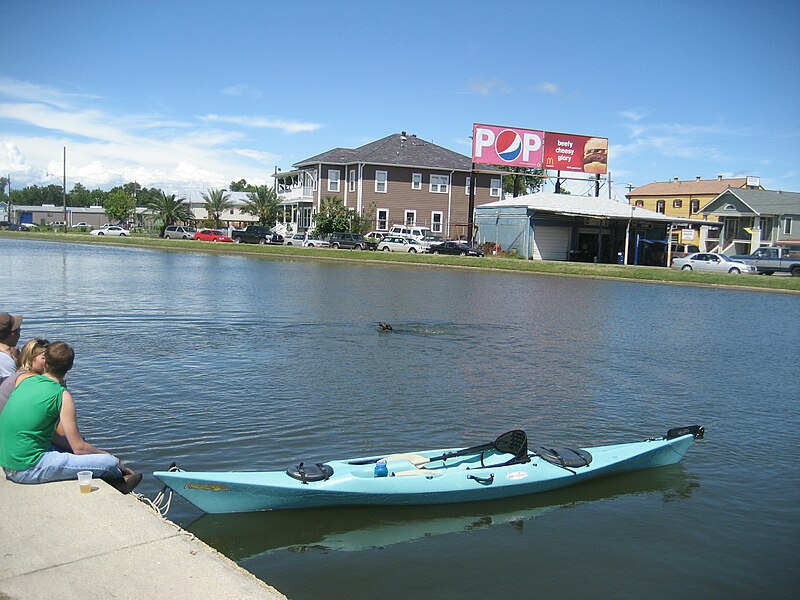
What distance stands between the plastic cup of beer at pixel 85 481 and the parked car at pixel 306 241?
2051 inches

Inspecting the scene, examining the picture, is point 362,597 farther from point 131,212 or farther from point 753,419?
point 131,212

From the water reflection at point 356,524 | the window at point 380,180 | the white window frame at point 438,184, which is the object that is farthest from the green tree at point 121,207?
the water reflection at point 356,524

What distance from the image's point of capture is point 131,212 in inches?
4606

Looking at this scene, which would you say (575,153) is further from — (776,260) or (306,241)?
(306,241)

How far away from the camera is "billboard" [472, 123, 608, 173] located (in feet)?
198

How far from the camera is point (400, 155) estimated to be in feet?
220

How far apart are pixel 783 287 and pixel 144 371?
35384 millimetres

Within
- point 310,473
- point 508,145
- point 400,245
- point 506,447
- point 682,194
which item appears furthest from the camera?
point 682,194

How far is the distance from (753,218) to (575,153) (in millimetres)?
16153

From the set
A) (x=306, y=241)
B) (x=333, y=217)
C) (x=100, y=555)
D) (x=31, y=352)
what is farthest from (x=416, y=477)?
(x=333, y=217)

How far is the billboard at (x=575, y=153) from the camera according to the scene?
62.0 meters

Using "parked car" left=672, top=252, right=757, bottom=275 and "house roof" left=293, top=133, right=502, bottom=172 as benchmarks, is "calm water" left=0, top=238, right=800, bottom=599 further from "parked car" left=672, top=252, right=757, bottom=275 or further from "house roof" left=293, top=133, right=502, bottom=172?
"house roof" left=293, top=133, right=502, bottom=172

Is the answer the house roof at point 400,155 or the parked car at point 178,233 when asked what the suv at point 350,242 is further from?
the parked car at point 178,233

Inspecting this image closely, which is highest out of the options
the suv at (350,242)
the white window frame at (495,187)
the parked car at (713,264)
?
the white window frame at (495,187)
